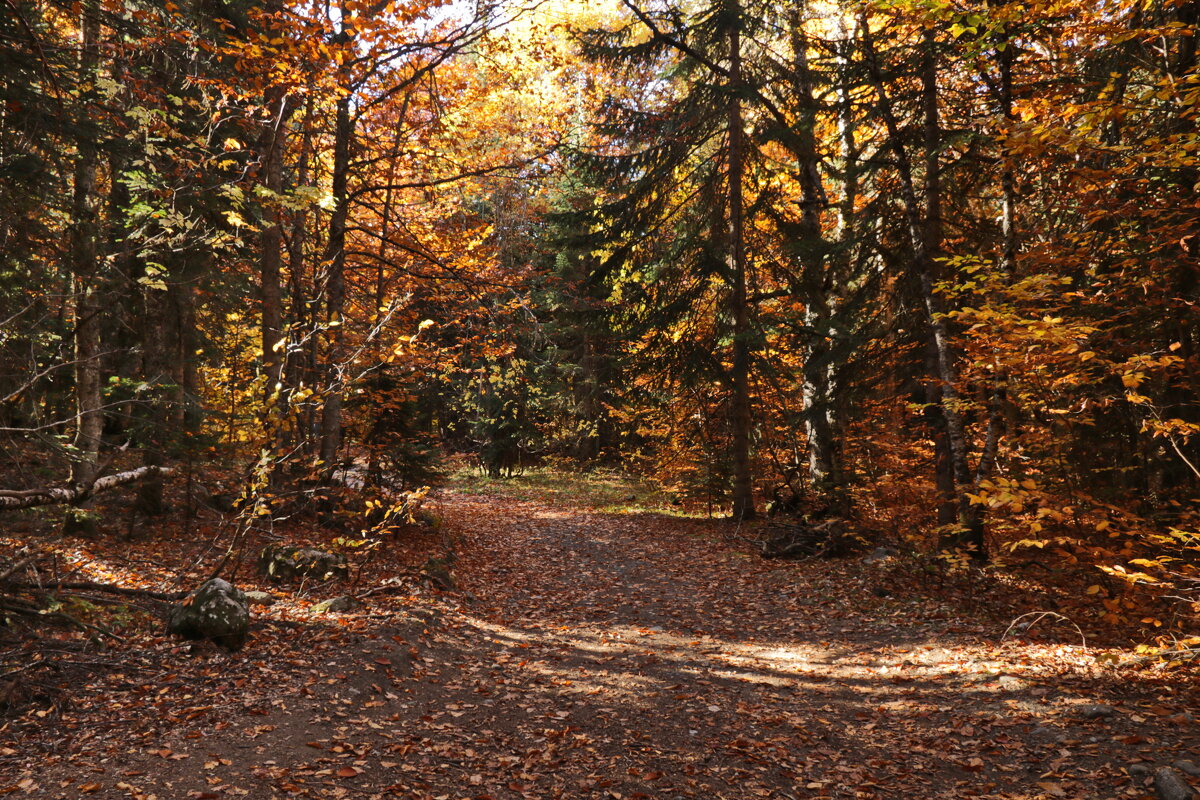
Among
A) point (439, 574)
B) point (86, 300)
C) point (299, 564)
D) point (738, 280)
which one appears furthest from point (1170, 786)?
point (86, 300)

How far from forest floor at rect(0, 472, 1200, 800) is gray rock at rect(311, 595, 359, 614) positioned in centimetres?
22

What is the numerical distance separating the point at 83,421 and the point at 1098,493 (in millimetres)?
13858

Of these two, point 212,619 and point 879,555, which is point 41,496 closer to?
point 212,619

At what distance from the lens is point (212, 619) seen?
625 cm

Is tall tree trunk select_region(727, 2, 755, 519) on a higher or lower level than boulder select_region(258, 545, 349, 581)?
higher

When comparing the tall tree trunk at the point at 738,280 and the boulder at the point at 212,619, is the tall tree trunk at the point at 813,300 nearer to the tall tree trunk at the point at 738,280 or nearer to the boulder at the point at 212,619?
the tall tree trunk at the point at 738,280

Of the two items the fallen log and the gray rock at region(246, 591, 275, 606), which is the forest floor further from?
the fallen log

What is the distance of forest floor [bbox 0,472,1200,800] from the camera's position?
4.61 m

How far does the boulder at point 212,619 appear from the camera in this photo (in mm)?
6238

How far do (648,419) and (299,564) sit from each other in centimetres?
1170

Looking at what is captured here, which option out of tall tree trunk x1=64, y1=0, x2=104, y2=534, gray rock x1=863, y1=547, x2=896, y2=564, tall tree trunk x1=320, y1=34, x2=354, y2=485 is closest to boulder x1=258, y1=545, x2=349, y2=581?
tall tree trunk x1=320, y1=34, x2=354, y2=485

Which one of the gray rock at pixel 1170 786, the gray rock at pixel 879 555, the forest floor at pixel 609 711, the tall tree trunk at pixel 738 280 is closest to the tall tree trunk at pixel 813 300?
the tall tree trunk at pixel 738 280

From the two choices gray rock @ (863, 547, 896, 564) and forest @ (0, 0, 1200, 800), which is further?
gray rock @ (863, 547, 896, 564)

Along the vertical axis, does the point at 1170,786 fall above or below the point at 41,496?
below
